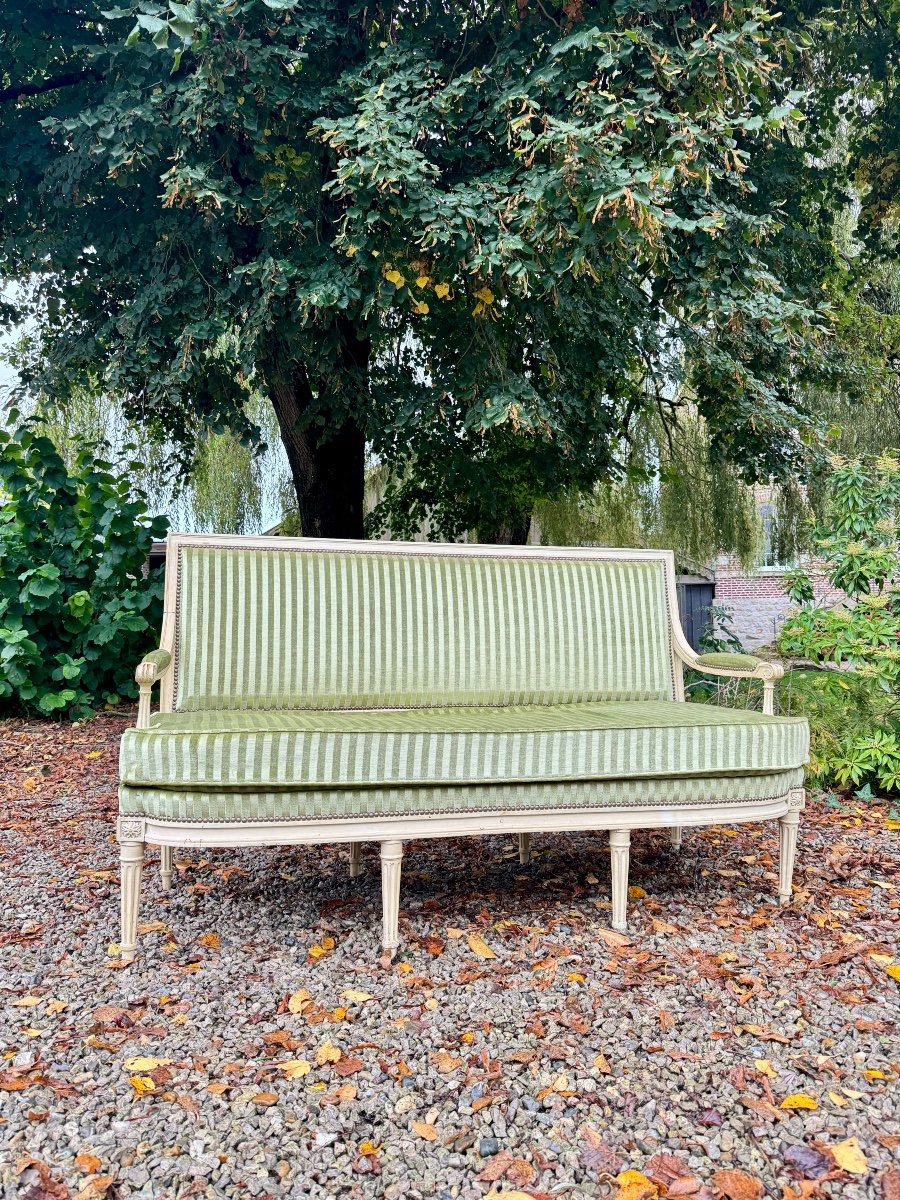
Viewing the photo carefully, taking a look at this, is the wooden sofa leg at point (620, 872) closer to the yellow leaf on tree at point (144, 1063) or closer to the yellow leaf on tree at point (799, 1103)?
the yellow leaf on tree at point (799, 1103)

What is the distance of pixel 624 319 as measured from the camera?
5.82 meters

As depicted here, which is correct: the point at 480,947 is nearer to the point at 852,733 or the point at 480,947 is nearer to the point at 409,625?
the point at 409,625

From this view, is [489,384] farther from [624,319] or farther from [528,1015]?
[528,1015]

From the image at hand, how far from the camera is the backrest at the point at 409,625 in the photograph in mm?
2959

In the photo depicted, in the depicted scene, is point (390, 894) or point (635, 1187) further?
point (390, 894)

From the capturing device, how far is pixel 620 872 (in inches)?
98.7

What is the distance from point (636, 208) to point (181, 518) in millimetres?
6338

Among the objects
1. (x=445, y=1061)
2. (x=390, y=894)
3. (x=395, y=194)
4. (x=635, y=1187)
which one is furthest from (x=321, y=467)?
(x=635, y=1187)

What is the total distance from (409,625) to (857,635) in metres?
2.03

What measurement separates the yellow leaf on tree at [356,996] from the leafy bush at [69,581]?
3.41 m

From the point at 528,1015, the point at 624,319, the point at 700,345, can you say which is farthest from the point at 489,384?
the point at 528,1015

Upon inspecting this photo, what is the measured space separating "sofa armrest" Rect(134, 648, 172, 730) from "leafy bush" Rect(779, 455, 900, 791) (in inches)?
107

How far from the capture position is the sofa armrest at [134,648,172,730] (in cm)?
248

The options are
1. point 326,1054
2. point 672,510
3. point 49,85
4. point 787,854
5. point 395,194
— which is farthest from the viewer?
point 672,510
